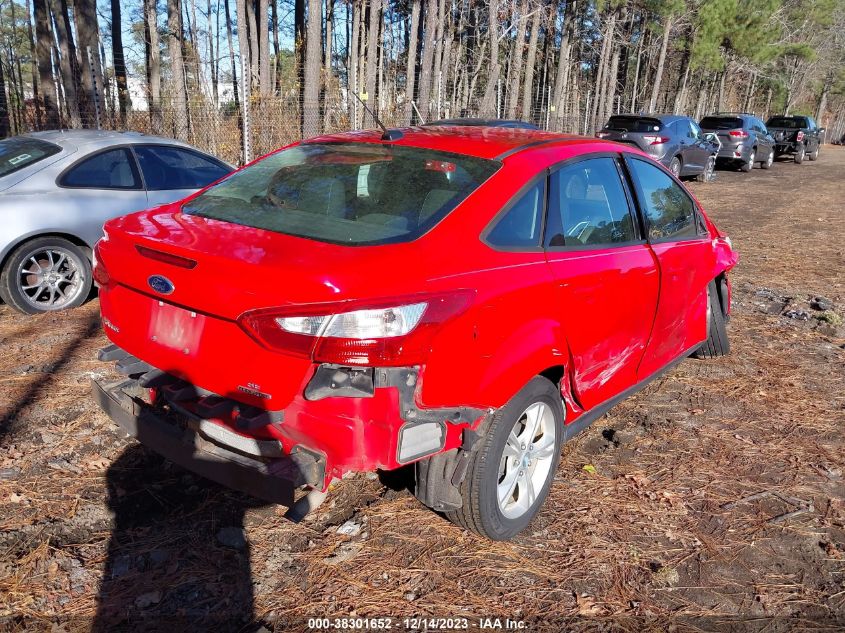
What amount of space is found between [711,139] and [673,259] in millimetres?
18486

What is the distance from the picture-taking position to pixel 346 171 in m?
Result: 3.42

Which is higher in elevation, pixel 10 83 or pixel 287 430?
pixel 10 83

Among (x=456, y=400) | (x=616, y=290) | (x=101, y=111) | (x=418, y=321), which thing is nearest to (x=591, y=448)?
(x=616, y=290)

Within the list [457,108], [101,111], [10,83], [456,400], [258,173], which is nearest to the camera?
[456,400]

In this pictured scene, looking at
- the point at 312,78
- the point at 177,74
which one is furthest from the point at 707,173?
the point at 177,74

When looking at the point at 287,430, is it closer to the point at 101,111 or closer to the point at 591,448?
the point at 591,448

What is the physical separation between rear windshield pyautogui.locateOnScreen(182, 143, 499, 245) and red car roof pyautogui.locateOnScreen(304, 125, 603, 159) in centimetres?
7

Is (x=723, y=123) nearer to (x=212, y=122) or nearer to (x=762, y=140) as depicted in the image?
(x=762, y=140)

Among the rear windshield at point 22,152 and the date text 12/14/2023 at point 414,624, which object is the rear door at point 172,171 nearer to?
the rear windshield at point 22,152

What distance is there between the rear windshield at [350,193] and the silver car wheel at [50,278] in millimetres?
2982

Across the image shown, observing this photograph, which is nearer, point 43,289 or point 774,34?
point 43,289

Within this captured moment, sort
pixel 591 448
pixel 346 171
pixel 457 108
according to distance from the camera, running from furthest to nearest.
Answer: pixel 457 108 → pixel 591 448 → pixel 346 171

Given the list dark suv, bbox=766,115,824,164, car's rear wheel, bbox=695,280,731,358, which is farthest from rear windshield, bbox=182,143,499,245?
dark suv, bbox=766,115,824,164

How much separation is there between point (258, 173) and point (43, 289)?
3265 millimetres
